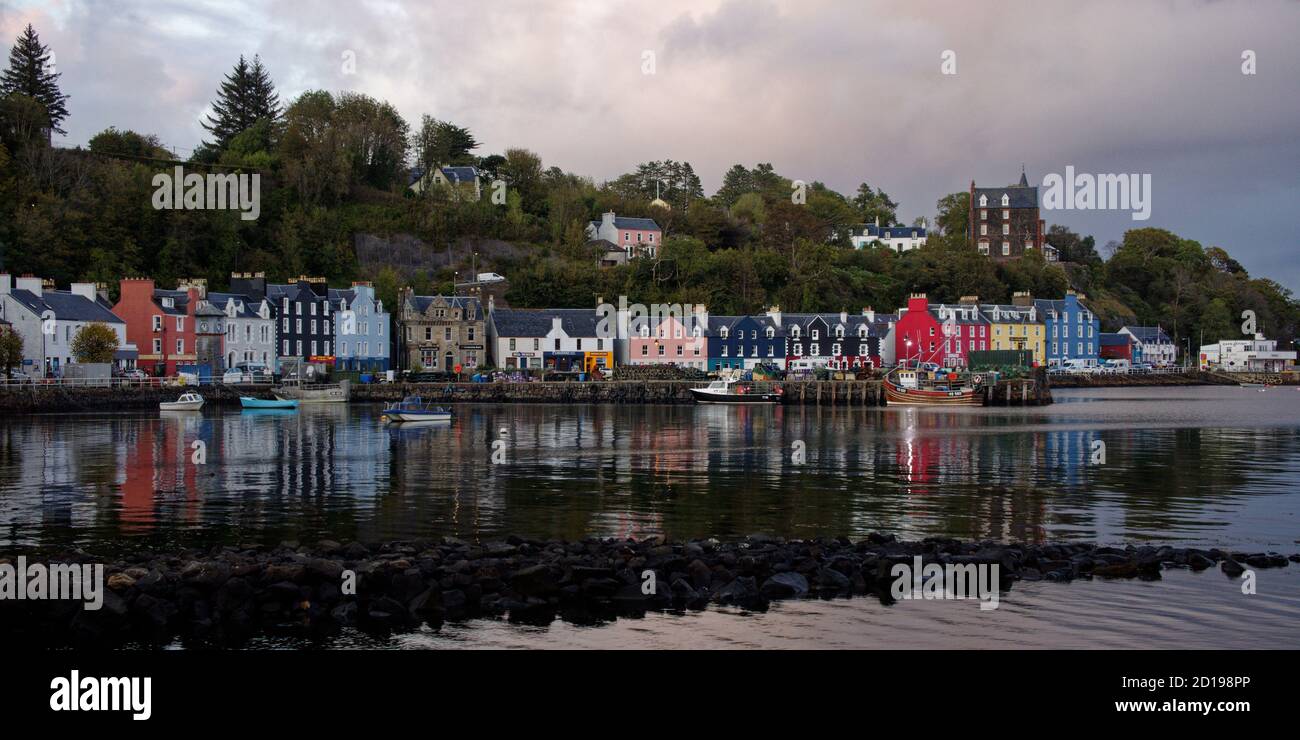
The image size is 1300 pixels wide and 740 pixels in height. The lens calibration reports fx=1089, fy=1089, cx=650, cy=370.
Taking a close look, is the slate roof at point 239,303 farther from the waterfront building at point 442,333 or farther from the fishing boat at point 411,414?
the fishing boat at point 411,414

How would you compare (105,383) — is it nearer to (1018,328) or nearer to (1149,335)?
(1018,328)

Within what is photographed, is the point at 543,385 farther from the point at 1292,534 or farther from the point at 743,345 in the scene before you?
the point at 1292,534

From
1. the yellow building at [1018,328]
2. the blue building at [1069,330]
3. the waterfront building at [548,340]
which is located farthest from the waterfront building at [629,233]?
the blue building at [1069,330]

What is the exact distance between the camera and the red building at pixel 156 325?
279 ft

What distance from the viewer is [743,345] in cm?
10306

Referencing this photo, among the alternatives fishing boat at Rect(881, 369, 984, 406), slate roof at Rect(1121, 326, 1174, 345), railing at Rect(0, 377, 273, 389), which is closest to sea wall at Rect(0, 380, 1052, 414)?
fishing boat at Rect(881, 369, 984, 406)

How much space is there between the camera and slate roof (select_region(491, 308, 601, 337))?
98.2m

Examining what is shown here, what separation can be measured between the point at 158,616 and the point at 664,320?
8475 centimetres

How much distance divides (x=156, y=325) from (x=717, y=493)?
219ft

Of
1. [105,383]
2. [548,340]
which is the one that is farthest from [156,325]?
[548,340]

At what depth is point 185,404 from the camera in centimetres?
7188

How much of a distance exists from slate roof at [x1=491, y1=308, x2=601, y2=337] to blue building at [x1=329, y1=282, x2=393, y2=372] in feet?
33.7

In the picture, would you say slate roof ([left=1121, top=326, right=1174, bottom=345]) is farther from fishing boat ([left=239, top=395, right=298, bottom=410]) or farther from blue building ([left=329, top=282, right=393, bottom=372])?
fishing boat ([left=239, top=395, right=298, bottom=410])
